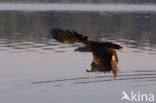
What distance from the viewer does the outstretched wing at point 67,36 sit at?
524 centimetres

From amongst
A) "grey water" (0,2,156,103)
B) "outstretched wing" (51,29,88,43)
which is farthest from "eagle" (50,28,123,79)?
"grey water" (0,2,156,103)

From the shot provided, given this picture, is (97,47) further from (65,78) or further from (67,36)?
(65,78)

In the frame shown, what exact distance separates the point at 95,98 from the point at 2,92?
4.45m

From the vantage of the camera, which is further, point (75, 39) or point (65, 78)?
point (65, 78)

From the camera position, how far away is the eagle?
5.26 metres

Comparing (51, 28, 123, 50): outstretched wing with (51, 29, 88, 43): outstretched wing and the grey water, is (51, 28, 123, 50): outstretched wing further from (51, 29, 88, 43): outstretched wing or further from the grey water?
the grey water

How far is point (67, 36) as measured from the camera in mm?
5324

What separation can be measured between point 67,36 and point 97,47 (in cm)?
42

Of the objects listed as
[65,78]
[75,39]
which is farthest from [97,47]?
[65,78]

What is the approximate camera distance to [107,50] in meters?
5.37

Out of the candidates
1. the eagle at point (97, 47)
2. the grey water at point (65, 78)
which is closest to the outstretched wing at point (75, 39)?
the eagle at point (97, 47)

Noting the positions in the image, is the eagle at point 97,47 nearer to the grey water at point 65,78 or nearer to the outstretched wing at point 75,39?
the outstretched wing at point 75,39

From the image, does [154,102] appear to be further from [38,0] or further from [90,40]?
[38,0]

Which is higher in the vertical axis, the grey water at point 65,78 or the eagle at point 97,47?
the eagle at point 97,47
